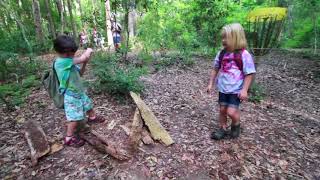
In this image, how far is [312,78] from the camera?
774cm

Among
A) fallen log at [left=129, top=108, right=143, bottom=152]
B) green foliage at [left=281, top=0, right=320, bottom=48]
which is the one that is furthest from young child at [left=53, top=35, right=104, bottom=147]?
green foliage at [left=281, top=0, right=320, bottom=48]

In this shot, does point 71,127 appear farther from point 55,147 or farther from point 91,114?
point 91,114

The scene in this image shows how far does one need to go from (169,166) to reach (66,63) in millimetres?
1786

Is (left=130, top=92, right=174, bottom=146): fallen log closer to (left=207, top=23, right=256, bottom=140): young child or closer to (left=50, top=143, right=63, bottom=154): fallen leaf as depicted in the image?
(left=207, top=23, right=256, bottom=140): young child

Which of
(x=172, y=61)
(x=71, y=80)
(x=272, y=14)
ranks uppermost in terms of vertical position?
(x=272, y=14)

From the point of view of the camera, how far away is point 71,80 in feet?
10.5

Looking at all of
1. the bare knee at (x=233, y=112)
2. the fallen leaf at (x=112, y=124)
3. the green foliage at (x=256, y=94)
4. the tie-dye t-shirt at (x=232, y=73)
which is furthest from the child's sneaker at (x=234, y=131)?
the green foliage at (x=256, y=94)

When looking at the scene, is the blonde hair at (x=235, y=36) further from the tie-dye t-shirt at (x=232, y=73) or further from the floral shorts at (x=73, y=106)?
the floral shorts at (x=73, y=106)

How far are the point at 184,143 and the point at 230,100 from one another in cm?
87

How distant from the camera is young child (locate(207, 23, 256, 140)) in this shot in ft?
10.4

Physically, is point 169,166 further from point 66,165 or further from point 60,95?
point 60,95

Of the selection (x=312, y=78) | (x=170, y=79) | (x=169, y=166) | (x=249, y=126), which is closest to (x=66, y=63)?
(x=169, y=166)

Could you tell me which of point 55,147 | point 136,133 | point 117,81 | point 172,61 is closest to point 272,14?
point 172,61

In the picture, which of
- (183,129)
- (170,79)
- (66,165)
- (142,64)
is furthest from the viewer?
(142,64)
